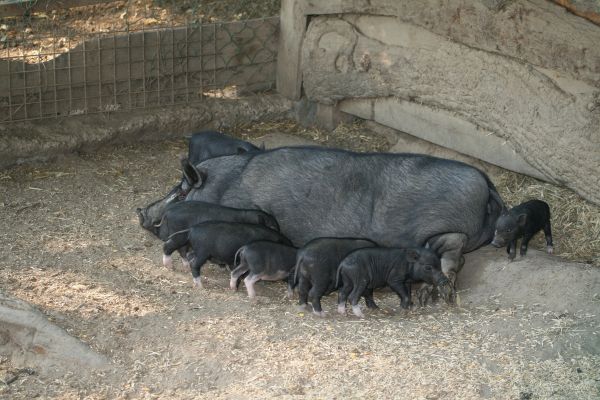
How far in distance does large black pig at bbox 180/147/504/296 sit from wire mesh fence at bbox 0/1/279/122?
2123 mm

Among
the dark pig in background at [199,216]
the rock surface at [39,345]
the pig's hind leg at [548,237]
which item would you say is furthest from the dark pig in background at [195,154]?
the pig's hind leg at [548,237]

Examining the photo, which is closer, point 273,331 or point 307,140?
point 273,331

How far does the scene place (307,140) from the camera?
33.9 ft

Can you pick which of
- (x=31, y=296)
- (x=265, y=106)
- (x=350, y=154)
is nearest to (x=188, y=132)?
(x=265, y=106)

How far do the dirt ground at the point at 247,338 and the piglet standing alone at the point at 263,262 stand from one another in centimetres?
17

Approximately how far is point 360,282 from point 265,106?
404 centimetres

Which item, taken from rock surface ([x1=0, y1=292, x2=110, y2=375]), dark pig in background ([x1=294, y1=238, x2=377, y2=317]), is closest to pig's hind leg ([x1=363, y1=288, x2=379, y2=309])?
dark pig in background ([x1=294, y1=238, x2=377, y2=317])

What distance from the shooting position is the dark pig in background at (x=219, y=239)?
7.25 m

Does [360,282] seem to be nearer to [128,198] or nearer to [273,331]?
[273,331]

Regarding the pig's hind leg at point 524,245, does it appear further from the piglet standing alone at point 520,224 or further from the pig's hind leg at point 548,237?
the pig's hind leg at point 548,237

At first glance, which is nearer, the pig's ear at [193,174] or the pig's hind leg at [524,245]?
the pig's hind leg at [524,245]

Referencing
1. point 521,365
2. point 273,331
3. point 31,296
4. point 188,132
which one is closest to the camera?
point 521,365

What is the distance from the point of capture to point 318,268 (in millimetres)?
7012

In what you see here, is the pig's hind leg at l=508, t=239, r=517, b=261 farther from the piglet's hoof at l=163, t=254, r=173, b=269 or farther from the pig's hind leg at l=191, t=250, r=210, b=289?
the piglet's hoof at l=163, t=254, r=173, b=269
